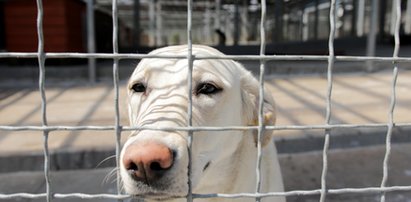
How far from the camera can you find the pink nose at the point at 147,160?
1.21 meters

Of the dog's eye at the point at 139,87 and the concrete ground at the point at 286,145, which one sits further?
the concrete ground at the point at 286,145

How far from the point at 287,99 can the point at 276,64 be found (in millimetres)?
2412

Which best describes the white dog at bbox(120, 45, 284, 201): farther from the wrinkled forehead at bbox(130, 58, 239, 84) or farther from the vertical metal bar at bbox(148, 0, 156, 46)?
the vertical metal bar at bbox(148, 0, 156, 46)

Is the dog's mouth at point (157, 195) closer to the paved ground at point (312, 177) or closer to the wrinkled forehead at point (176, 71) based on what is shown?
the wrinkled forehead at point (176, 71)

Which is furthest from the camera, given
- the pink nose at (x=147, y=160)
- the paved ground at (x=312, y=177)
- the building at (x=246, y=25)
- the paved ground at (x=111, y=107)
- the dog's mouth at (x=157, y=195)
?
the building at (x=246, y=25)

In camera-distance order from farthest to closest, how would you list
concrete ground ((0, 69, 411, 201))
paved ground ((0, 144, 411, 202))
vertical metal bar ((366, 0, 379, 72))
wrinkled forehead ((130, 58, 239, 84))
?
vertical metal bar ((366, 0, 379, 72)) < concrete ground ((0, 69, 411, 201)) < paved ground ((0, 144, 411, 202)) < wrinkled forehead ((130, 58, 239, 84))

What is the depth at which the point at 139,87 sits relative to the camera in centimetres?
179

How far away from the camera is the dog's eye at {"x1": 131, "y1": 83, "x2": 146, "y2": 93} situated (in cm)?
177

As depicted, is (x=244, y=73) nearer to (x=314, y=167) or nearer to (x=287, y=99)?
(x=314, y=167)

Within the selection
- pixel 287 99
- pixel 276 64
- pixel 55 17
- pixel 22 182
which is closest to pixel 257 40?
pixel 276 64

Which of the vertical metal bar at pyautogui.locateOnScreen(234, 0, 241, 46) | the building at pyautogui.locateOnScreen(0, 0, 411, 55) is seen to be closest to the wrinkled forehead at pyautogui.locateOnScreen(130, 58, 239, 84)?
the building at pyautogui.locateOnScreen(0, 0, 411, 55)

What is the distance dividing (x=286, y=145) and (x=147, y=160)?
9.10ft

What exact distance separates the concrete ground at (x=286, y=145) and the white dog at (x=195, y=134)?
30.9 inches

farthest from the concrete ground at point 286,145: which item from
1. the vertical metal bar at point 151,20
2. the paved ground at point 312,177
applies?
the vertical metal bar at point 151,20
